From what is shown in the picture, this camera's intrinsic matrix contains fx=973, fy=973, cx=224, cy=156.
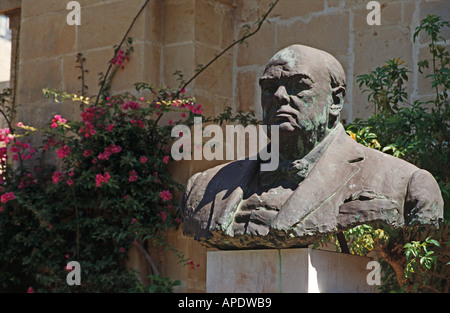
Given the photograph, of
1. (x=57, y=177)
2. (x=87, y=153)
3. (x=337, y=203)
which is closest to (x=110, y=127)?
(x=87, y=153)

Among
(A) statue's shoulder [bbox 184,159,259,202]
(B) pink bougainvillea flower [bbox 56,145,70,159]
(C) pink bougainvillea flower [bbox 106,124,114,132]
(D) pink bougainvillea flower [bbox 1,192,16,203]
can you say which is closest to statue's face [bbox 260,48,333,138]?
(A) statue's shoulder [bbox 184,159,259,202]

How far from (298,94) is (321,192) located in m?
0.45

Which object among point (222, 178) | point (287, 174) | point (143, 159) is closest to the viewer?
point (287, 174)

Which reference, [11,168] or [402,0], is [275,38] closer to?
[402,0]

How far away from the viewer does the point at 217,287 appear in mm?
4555

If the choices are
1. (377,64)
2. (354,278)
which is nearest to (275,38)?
(377,64)

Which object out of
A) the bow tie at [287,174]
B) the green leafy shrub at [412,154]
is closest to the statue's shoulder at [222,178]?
the bow tie at [287,174]

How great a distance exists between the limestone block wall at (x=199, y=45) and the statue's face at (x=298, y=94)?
2324mm

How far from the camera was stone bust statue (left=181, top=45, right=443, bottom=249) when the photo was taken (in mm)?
4137

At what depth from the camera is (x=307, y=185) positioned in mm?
4254

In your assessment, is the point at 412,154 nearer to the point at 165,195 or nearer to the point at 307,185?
the point at 307,185

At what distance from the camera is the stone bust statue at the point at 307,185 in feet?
13.6

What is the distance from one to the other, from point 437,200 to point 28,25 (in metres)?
4.59

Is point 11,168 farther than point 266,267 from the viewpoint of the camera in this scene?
Yes
